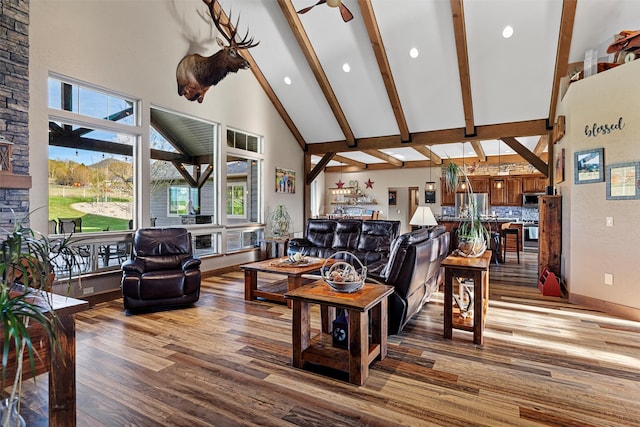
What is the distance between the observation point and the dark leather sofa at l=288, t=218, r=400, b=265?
591cm

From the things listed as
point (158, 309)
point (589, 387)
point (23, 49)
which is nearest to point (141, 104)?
point (23, 49)

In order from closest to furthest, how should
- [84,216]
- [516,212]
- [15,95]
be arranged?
[15,95]
[84,216]
[516,212]

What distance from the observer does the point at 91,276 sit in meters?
4.46

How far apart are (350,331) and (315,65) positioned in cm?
539

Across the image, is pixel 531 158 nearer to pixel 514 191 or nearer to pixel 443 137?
pixel 443 137

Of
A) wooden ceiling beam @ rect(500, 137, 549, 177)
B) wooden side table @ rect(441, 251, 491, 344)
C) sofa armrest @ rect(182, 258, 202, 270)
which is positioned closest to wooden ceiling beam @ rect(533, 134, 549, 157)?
wooden ceiling beam @ rect(500, 137, 549, 177)

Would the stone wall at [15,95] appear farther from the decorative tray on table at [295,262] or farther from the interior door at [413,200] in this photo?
the interior door at [413,200]

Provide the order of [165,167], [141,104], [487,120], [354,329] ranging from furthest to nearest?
[487,120], [165,167], [141,104], [354,329]

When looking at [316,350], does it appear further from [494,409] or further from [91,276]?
[91,276]

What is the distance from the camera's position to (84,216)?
4484 mm

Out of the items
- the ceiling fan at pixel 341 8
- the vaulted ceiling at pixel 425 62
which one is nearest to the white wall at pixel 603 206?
the vaulted ceiling at pixel 425 62

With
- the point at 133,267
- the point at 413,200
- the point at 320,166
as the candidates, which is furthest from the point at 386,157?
the point at 133,267

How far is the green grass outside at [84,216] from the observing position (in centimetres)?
414

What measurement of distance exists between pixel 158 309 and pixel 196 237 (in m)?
2.03
